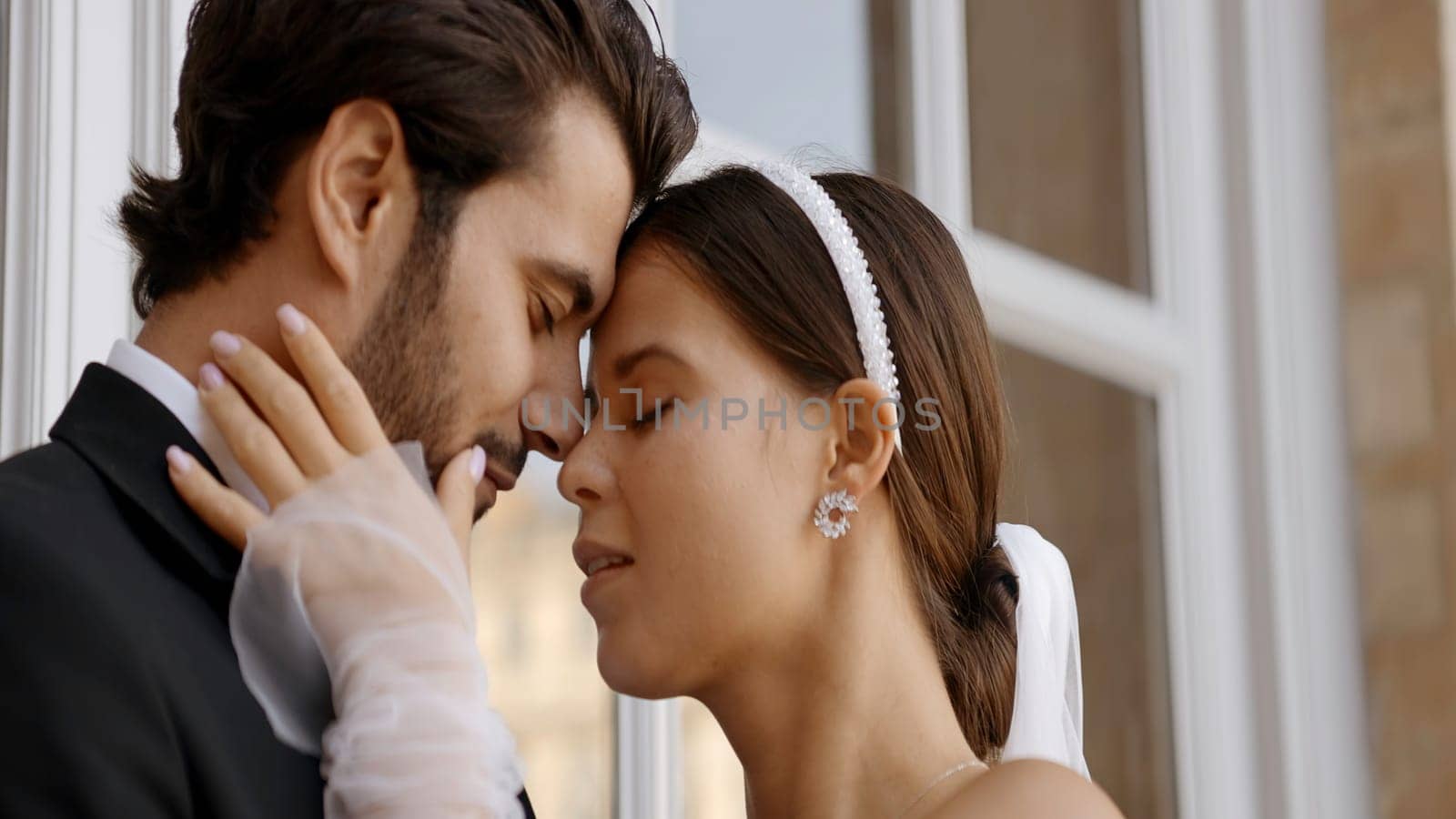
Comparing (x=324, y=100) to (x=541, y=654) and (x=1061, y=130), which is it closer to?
(x=541, y=654)

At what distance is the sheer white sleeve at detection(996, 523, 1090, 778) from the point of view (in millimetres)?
1748

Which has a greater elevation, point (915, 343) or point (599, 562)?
point (915, 343)

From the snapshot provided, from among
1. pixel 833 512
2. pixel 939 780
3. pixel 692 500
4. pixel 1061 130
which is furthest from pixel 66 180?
pixel 1061 130

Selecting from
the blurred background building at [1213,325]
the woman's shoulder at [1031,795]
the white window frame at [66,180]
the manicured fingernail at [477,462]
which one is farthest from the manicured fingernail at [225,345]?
the blurred background building at [1213,325]

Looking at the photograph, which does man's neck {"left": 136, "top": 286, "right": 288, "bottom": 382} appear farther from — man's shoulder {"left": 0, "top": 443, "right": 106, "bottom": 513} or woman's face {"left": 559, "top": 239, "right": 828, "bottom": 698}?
woman's face {"left": 559, "top": 239, "right": 828, "bottom": 698}

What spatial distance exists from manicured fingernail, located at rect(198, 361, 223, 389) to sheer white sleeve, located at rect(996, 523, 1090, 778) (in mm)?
814

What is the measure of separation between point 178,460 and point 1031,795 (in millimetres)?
739

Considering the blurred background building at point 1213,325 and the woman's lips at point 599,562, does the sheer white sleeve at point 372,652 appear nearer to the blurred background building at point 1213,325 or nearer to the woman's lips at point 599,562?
the woman's lips at point 599,562

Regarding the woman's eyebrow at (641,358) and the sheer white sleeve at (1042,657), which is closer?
the woman's eyebrow at (641,358)

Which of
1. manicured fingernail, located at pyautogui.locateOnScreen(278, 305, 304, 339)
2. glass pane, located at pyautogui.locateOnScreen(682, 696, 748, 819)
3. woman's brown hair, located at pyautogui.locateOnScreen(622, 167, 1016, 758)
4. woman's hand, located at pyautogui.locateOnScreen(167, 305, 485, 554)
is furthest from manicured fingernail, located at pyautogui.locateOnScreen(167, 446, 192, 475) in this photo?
glass pane, located at pyautogui.locateOnScreen(682, 696, 748, 819)

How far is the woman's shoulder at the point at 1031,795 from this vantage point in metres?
1.45

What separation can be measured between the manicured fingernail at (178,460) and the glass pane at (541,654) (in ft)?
3.05

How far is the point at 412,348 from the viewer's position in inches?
57.6

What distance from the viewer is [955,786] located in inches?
61.5
